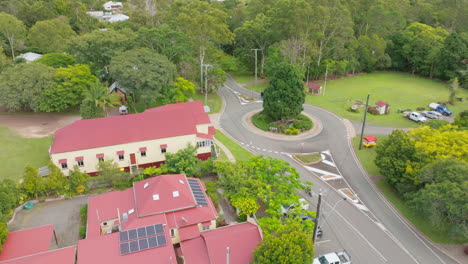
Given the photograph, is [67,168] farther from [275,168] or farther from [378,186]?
[378,186]

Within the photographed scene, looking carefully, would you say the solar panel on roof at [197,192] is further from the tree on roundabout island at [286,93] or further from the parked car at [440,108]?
the parked car at [440,108]

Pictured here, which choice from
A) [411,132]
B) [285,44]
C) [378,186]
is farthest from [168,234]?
[285,44]

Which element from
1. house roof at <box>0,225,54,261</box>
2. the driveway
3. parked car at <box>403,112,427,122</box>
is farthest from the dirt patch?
parked car at <box>403,112,427,122</box>

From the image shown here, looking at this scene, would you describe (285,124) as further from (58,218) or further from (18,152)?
(18,152)

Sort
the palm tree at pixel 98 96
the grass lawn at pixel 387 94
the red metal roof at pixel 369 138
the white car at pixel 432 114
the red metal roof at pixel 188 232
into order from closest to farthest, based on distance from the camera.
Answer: the red metal roof at pixel 188 232 → the palm tree at pixel 98 96 → the red metal roof at pixel 369 138 → the white car at pixel 432 114 → the grass lawn at pixel 387 94

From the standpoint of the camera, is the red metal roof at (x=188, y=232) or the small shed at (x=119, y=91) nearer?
the red metal roof at (x=188, y=232)

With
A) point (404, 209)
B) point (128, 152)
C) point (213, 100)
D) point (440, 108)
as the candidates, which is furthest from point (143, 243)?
point (440, 108)

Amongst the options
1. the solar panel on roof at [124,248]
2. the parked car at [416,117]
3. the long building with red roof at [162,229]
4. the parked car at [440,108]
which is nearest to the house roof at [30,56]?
the long building with red roof at [162,229]
